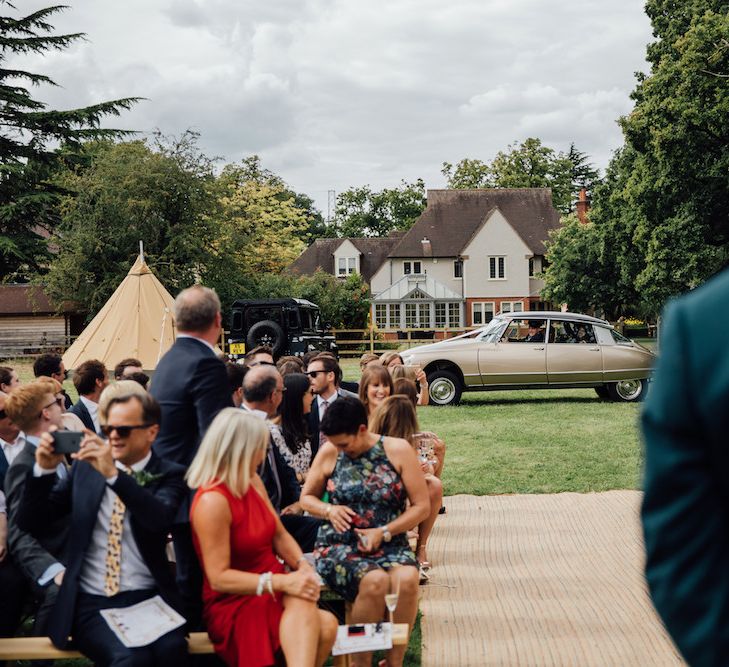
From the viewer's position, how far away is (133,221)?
40.6m

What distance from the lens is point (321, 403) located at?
8.68m

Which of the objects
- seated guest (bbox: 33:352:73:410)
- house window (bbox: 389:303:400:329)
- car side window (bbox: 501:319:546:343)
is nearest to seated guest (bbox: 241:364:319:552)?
seated guest (bbox: 33:352:73:410)

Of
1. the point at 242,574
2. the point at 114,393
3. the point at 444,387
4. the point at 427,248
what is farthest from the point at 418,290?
the point at 242,574

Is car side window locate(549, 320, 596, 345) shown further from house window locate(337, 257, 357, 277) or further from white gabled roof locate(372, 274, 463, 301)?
house window locate(337, 257, 357, 277)

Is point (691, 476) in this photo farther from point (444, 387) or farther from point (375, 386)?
point (444, 387)

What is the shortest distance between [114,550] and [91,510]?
22 cm

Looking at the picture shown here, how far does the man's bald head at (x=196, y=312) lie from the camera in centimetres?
495

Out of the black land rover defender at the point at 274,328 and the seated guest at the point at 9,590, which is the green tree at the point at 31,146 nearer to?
the black land rover defender at the point at 274,328

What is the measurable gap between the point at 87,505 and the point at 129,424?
0.44 meters

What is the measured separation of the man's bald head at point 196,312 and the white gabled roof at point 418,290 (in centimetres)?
5905

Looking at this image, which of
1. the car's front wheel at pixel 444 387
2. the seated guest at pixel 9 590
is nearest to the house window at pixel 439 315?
the car's front wheel at pixel 444 387

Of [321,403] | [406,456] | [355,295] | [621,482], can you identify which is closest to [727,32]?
[355,295]

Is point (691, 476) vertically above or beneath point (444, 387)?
above

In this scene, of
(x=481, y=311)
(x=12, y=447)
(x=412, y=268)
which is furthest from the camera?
(x=412, y=268)
